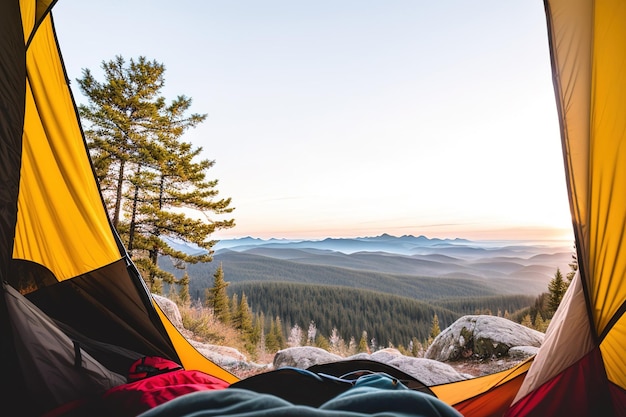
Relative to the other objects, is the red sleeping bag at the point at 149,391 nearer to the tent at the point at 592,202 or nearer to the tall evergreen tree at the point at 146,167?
the tent at the point at 592,202

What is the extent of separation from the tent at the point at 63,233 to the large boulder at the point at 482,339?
3926mm

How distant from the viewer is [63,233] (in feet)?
6.81

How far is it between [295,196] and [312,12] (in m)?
23.4

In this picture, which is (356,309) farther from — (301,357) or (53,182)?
(53,182)

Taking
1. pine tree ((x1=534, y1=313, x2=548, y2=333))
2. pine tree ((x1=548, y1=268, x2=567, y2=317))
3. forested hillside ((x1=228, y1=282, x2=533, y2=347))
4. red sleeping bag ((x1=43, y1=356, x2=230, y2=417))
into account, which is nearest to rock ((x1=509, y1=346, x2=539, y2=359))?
red sleeping bag ((x1=43, y1=356, x2=230, y2=417))

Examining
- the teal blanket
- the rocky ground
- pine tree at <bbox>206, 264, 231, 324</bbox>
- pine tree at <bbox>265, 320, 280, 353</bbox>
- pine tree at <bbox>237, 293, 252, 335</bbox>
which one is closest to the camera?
the teal blanket

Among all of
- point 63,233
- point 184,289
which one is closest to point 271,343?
point 184,289

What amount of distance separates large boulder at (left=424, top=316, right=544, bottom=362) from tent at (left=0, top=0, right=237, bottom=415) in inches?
155

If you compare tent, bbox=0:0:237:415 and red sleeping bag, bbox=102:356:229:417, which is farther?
tent, bbox=0:0:237:415

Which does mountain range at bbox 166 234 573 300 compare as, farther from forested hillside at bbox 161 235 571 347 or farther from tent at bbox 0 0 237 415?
tent at bbox 0 0 237 415

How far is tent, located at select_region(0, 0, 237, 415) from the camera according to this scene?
1.86 meters

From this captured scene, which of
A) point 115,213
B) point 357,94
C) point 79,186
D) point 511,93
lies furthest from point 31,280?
point 357,94

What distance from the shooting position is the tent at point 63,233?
186 cm

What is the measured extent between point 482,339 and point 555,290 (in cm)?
1014
